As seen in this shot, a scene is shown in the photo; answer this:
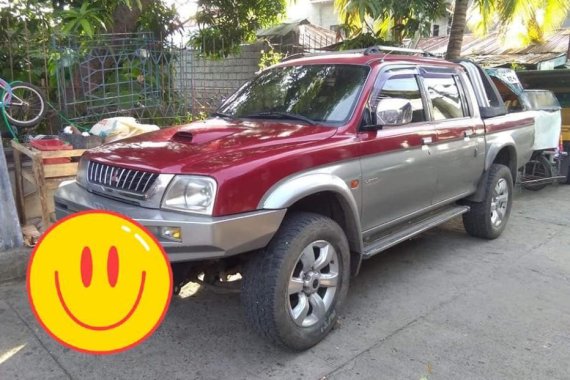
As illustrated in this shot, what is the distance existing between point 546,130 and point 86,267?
6.98 m

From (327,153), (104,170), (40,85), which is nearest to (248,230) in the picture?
(327,153)

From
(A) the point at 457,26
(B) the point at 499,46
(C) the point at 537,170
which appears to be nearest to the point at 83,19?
(A) the point at 457,26

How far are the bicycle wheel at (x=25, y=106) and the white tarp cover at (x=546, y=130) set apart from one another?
6.05m


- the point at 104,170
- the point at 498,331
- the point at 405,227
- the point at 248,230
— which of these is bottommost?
the point at 498,331

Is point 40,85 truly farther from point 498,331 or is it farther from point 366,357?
point 498,331

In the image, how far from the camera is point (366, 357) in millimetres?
3295

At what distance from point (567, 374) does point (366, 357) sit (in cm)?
118

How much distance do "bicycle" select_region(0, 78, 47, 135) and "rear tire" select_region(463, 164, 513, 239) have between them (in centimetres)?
472

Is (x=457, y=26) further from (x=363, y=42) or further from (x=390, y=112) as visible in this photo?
(x=390, y=112)

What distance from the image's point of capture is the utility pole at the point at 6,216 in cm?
434

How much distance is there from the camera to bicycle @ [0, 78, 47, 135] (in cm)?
547

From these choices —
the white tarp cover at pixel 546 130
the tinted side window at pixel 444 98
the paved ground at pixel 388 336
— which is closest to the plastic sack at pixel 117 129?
the paved ground at pixel 388 336

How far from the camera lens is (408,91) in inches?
171

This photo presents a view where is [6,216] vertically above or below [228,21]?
below
